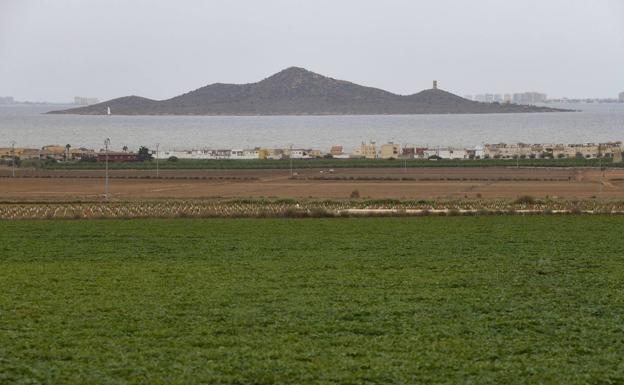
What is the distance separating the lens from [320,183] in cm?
5612

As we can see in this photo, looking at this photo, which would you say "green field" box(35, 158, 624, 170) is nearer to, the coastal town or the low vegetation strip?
the coastal town

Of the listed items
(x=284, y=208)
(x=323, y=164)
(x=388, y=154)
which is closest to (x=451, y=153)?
(x=388, y=154)

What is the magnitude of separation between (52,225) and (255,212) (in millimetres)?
7352

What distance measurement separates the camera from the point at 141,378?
10.2m

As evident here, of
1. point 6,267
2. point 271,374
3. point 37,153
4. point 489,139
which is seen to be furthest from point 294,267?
point 489,139

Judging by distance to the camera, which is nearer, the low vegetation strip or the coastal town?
the low vegetation strip

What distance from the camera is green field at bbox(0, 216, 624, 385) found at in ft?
34.9

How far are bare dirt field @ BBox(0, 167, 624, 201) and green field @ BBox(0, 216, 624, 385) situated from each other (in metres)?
22.5

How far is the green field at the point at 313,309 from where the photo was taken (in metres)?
10.6

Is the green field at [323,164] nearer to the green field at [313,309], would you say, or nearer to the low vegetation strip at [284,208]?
the low vegetation strip at [284,208]

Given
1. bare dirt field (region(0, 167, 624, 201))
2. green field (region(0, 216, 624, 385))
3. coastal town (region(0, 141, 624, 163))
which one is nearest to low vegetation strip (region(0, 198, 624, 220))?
bare dirt field (region(0, 167, 624, 201))

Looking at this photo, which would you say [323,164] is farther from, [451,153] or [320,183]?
[320,183]

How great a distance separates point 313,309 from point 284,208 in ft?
69.0

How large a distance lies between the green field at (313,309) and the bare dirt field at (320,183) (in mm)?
22481
